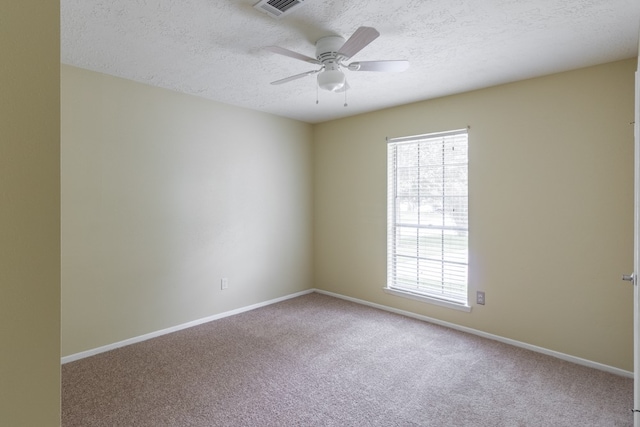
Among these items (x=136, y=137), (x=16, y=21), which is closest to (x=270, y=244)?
(x=136, y=137)

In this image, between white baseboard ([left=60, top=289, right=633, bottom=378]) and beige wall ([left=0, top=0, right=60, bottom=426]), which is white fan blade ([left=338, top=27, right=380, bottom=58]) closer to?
beige wall ([left=0, top=0, right=60, bottom=426])

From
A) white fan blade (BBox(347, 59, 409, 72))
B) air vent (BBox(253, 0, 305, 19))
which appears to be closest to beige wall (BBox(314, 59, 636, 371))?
white fan blade (BBox(347, 59, 409, 72))

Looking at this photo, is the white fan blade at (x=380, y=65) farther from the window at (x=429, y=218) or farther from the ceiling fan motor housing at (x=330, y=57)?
the window at (x=429, y=218)

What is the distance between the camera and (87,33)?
2.35m

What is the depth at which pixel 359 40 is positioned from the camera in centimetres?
208

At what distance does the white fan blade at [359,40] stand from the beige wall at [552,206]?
6.13 feet

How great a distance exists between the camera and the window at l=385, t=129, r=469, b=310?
3.69 m

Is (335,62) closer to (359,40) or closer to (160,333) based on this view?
(359,40)

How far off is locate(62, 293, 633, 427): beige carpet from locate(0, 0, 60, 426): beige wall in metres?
1.69

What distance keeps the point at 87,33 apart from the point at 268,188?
2523 mm

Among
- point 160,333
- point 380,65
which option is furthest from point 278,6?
point 160,333

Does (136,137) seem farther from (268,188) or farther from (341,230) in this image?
(341,230)

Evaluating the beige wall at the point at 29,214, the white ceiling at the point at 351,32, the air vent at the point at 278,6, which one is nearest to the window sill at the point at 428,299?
the white ceiling at the point at 351,32

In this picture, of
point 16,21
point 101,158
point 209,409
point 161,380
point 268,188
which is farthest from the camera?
point 268,188
